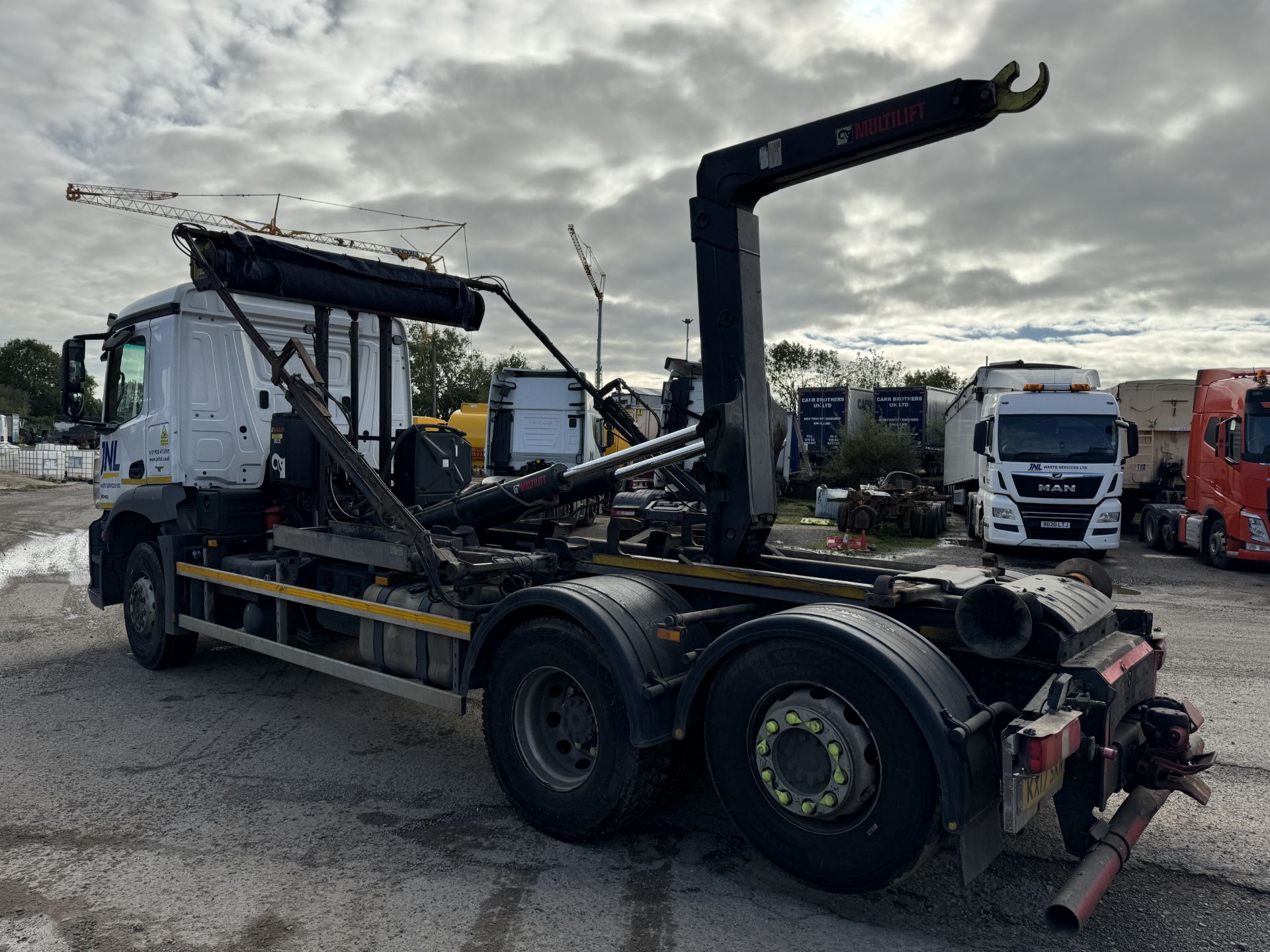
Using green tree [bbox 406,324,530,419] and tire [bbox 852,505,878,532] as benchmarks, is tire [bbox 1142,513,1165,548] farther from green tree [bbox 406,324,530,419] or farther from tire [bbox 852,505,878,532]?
green tree [bbox 406,324,530,419]

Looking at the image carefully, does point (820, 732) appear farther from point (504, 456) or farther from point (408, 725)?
point (504, 456)

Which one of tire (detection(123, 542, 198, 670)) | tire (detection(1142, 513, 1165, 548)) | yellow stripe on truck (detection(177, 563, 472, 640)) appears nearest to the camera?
yellow stripe on truck (detection(177, 563, 472, 640))

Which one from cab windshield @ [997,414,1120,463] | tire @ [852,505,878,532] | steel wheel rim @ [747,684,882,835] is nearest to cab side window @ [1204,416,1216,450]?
cab windshield @ [997,414,1120,463]

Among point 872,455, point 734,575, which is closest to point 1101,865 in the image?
point 734,575

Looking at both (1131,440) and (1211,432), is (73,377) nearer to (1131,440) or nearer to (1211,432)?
(1131,440)

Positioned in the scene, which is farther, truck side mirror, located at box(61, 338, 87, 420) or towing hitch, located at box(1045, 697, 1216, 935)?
truck side mirror, located at box(61, 338, 87, 420)

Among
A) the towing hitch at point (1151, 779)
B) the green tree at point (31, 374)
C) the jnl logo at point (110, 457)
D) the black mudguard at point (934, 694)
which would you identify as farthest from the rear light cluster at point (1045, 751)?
the green tree at point (31, 374)

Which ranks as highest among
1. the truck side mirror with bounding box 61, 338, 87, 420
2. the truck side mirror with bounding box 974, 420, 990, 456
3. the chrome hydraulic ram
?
the truck side mirror with bounding box 61, 338, 87, 420

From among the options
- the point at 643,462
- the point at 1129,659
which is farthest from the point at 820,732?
the point at 643,462

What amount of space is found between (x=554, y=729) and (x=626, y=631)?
770mm

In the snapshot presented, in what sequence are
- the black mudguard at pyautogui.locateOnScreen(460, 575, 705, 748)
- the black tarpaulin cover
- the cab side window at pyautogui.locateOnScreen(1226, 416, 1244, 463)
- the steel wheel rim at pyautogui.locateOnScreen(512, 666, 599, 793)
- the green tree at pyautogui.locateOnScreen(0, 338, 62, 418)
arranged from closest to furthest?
1. the black mudguard at pyautogui.locateOnScreen(460, 575, 705, 748)
2. the steel wheel rim at pyautogui.locateOnScreen(512, 666, 599, 793)
3. the black tarpaulin cover
4. the cab side window at pyautogui.locateOnScreen(1226, 416, 1244, 463)
5. the green tree at pyautogui.locateOnScreen(0, 338, 62, 418)

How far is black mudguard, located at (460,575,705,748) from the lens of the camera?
12.0 ft

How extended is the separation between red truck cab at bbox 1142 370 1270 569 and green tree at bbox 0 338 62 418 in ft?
374

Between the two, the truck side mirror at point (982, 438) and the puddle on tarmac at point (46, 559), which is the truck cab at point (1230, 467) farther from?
the puddle on tarmac at point (46, 559)
